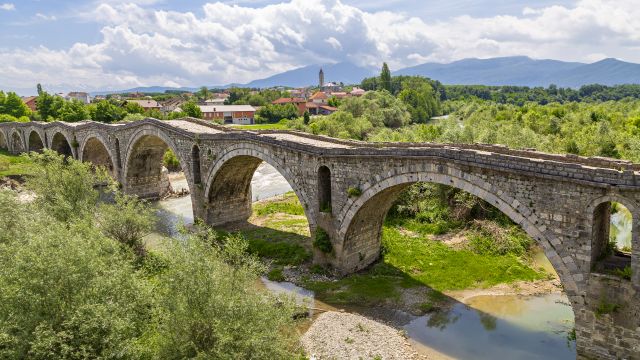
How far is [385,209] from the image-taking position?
83.4 ft

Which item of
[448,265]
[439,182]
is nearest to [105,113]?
[448,265]

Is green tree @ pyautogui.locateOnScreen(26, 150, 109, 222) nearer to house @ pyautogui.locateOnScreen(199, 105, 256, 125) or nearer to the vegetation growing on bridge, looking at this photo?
the vegetation growing on bridge

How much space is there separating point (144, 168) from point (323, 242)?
27029mm

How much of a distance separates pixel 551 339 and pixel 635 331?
4086 millimetres

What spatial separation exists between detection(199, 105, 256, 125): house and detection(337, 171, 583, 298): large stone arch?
85515 mm

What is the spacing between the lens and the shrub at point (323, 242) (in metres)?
24.9

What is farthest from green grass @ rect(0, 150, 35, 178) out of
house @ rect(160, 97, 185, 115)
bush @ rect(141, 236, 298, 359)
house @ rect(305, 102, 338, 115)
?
house @ rect(305, 102, 338, 115)

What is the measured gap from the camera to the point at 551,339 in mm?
18719

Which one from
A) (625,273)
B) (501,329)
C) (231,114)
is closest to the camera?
(625,273)

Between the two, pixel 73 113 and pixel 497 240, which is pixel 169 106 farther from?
pixel 497 240

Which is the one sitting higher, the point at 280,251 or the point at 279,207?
the point at 279,207

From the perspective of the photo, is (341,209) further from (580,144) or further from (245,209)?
(580,144)

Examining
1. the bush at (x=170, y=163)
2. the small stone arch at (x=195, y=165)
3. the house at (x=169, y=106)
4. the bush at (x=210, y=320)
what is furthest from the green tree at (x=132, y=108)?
the bush at (x=210, y=320)

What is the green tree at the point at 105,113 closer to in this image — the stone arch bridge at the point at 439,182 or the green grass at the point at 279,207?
the stone arch bridge at the point at 439,182
